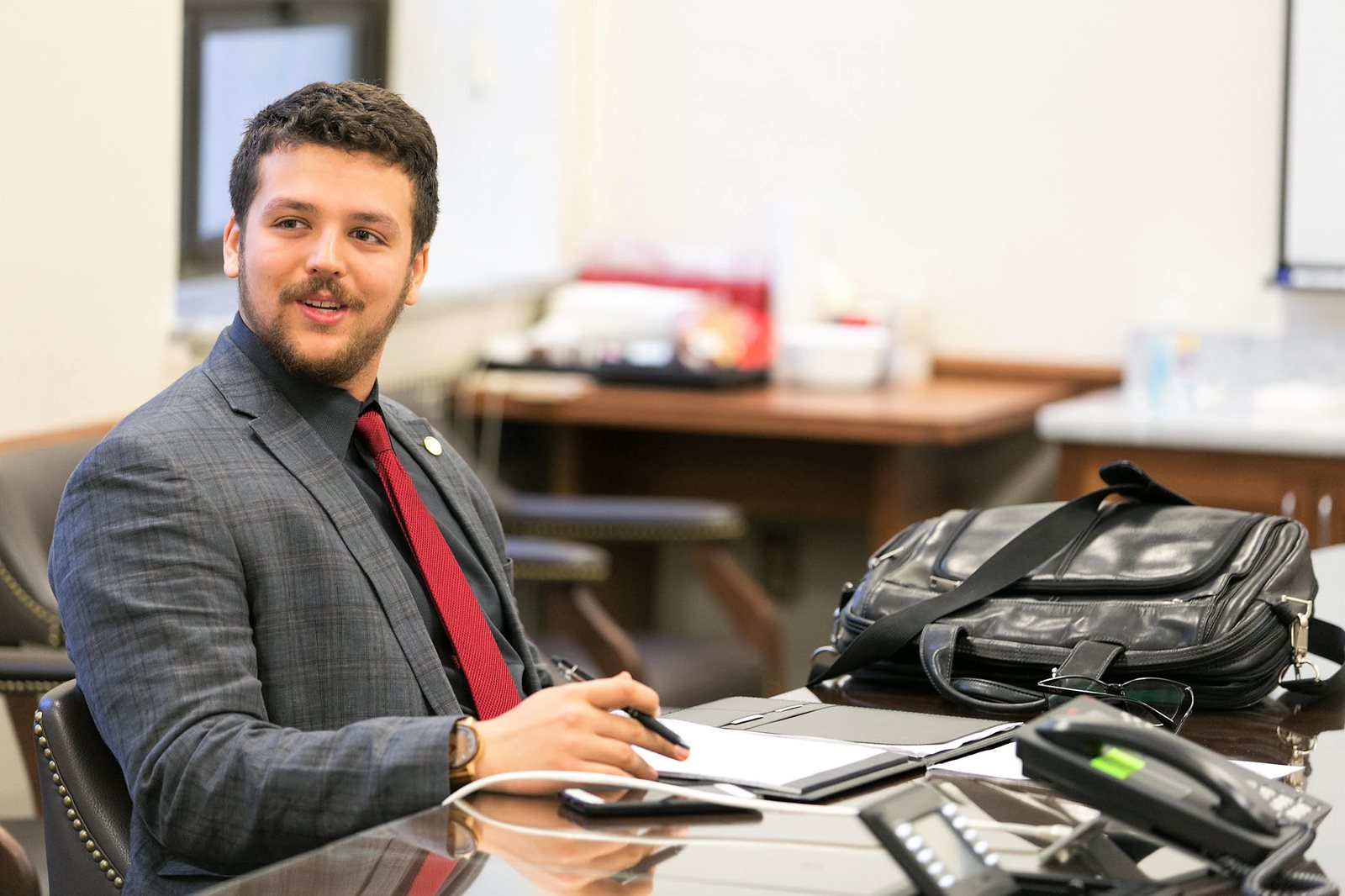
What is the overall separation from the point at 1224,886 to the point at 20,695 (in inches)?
62.4

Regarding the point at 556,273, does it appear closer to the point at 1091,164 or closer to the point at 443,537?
the point at 1091,164

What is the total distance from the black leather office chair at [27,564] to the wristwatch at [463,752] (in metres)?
1.07

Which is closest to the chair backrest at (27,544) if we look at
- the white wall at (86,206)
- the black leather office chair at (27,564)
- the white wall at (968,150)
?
the black leather office chair at (27,564)

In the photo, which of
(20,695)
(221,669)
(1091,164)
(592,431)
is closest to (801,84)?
(1091,164)

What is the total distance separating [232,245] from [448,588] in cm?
37

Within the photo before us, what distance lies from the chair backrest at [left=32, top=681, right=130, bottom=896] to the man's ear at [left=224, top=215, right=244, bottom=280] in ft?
1.31

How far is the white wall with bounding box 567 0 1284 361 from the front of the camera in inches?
158

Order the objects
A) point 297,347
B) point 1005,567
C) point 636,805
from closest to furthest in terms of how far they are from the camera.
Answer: point 636,805 < point 297,347 < point 1005,567

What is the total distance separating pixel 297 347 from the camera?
1567 millimetres

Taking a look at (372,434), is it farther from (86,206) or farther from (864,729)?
(86,206)

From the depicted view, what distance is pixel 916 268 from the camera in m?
4.27

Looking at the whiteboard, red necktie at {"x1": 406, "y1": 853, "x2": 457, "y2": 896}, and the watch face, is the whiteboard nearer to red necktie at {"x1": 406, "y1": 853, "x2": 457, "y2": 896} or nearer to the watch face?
the watch face

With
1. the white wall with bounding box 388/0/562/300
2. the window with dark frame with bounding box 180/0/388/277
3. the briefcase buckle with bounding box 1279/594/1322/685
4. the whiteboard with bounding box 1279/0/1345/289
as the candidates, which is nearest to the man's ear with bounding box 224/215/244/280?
the briefcase buckle with bounding box 1279/594/1322/685

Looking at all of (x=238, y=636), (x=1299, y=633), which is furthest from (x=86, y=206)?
(x=1299, y=633)
